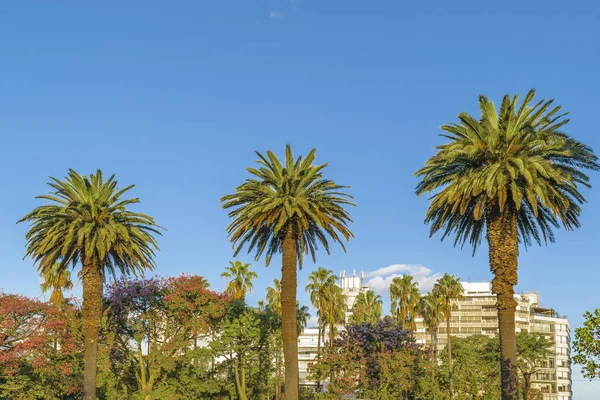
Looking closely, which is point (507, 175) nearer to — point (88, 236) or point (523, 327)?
point (88, 236)

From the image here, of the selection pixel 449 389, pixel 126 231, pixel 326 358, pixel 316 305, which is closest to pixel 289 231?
pixel 126 231

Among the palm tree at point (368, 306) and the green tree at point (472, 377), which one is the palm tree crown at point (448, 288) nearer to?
the green tree at point (472, 377)

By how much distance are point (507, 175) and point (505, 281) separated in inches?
193

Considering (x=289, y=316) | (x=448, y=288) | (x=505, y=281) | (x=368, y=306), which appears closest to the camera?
(x=505, y=281)

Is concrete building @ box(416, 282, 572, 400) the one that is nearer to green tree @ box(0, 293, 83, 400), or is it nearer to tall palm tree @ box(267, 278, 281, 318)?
tall palm tree @ box(267, 278, 281, 318)

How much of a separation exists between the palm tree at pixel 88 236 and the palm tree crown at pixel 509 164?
21580 millimetres

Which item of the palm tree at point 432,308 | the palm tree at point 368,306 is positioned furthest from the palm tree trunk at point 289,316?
the palm tree at point 368,306

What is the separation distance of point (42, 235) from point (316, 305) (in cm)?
4831

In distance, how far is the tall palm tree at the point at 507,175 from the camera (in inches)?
1191

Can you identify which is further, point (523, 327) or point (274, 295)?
point (523, 327)

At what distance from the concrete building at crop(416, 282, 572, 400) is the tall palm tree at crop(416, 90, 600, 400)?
114283 mm

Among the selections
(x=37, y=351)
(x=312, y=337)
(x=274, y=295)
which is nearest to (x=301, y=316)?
(x=274, y=295)

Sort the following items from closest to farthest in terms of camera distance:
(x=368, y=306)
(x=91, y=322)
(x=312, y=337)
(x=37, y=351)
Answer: (x=91, y=322) → (x=37, y=351) → (x=368, y=306) → (x=312, y=337)

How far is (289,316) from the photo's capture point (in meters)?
40.2
